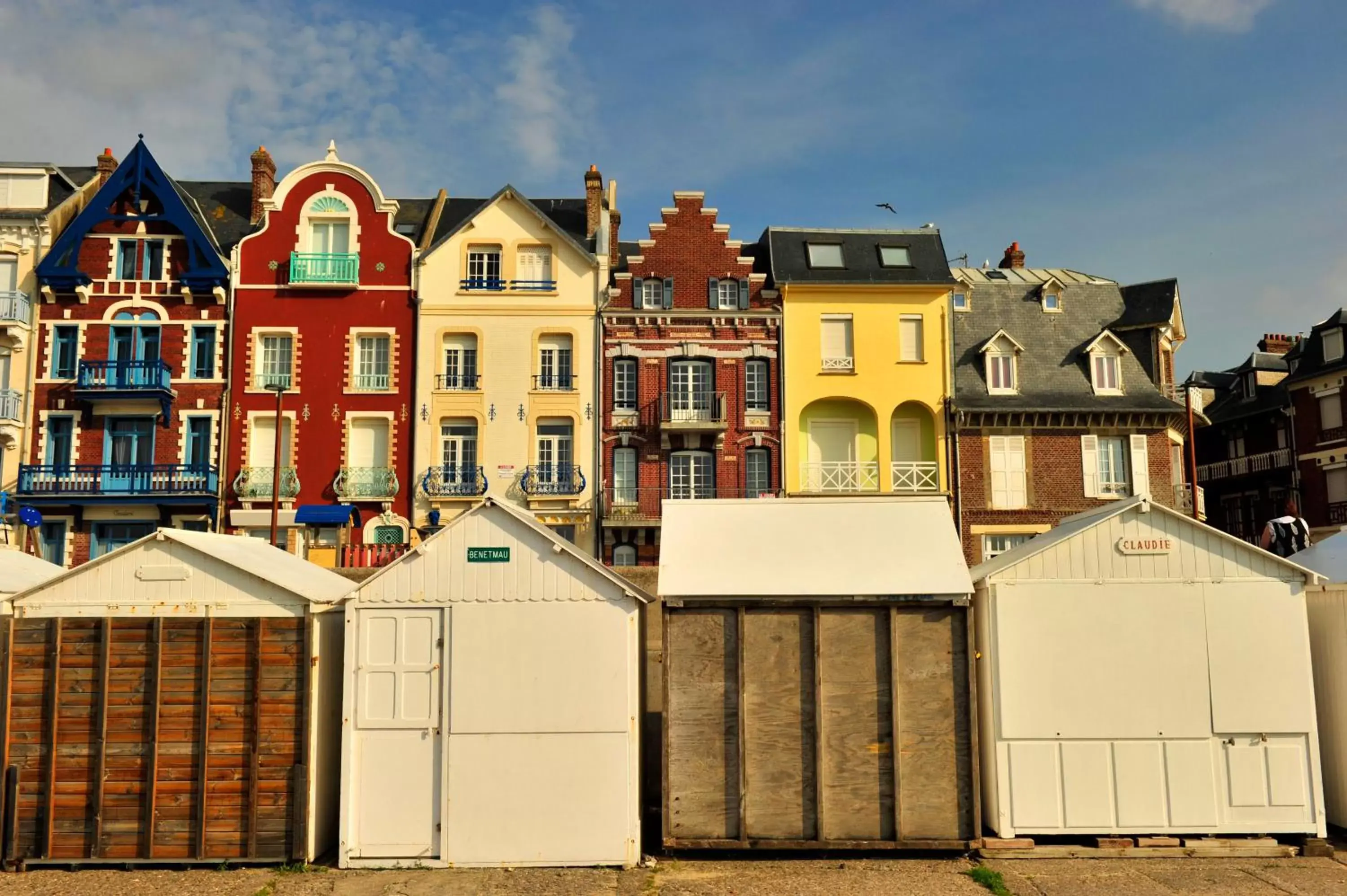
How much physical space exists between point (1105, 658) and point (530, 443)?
20267 millimetres

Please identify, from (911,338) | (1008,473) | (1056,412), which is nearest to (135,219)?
(911,338)

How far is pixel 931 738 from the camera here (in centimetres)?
1300

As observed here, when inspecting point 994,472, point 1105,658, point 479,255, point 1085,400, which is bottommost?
point 1105,658

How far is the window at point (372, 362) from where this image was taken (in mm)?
30844

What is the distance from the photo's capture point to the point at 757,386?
3166 cm

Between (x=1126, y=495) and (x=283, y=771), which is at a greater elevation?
(x=1126, y=495)

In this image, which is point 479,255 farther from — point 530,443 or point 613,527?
point 613,527

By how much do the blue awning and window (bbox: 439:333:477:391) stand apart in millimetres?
4576

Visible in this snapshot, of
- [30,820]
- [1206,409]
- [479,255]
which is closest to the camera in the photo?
[30,820]

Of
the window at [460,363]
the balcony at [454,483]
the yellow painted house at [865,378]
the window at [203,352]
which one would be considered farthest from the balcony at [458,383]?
the yellow painted house at [865,378]

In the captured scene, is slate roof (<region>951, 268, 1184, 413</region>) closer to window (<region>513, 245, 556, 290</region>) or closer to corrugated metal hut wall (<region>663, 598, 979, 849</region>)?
window (<region>513, 245, 556, 290</region>)

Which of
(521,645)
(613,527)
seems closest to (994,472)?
(613,527)

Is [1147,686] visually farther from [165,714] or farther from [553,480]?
[553,480]

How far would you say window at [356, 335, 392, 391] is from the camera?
30844 mm
